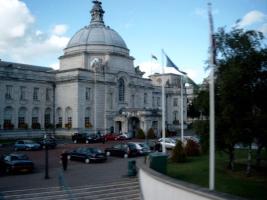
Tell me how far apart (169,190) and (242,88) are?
9.74 meters

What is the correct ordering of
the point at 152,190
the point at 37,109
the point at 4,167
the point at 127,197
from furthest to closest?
1. the point at 37,109
2. the point at 4,167
3. the point at 127,197
4. the point at 152,190

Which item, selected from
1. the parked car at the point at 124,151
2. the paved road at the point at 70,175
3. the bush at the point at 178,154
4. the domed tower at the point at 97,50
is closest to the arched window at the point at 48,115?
the domed tower at the point at 97,50

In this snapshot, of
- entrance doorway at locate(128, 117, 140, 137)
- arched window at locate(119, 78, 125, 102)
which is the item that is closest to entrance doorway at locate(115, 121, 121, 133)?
entrance doorway at locate(128, 117, 140, 137)

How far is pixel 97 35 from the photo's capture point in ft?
245

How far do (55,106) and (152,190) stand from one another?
171ft

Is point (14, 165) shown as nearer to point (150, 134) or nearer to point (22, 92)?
point (150, 134)

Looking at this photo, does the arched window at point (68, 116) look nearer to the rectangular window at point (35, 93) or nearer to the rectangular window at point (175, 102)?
the rectangular window at point (35, 93)

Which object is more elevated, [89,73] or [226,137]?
[89,73]

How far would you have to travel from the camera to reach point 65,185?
2292 cm

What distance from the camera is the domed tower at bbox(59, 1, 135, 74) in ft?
238

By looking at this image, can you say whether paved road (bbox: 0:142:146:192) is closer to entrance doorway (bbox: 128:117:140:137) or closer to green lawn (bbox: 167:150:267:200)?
green lawn (bbox: 167:150:267:200)

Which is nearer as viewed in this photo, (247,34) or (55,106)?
(247,34)

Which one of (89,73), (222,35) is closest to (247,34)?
(222,35)

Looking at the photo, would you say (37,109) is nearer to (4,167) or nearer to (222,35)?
(4,167)
